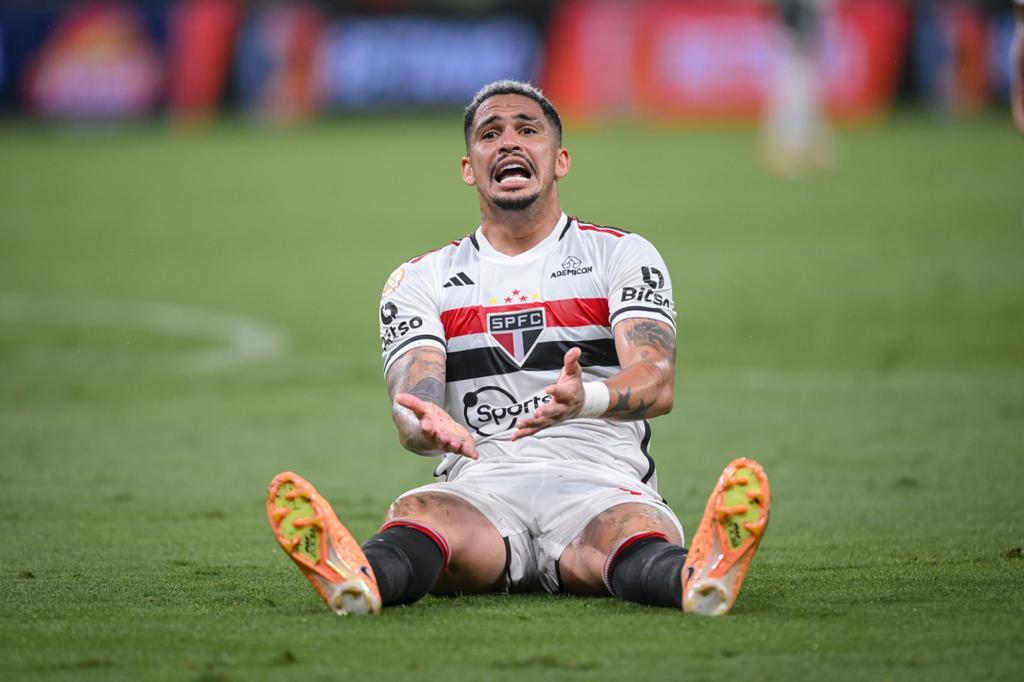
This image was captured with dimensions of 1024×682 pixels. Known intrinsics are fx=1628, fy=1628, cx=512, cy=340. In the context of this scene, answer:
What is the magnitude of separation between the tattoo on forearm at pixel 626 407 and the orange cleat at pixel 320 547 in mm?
860

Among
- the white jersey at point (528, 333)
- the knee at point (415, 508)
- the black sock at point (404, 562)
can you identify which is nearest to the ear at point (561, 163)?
the white jersey at point (528, 333)

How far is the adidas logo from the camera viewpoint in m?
5.46

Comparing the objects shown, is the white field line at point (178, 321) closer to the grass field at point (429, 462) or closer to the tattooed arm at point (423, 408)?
the grass field at point (429, 462)

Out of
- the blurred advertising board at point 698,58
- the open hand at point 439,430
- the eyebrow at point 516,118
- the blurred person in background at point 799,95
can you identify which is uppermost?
the blurred advertising board at point 698,58

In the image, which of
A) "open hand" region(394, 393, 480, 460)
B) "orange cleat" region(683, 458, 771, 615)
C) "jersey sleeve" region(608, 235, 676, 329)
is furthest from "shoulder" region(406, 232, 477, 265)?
"orange cleat" region(683, 458, 771, 615)

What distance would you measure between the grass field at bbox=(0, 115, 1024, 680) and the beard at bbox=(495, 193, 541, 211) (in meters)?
1.29

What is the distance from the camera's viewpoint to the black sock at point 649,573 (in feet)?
15.4

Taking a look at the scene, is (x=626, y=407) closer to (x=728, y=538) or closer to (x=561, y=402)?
Answer: (x=561, y=402)

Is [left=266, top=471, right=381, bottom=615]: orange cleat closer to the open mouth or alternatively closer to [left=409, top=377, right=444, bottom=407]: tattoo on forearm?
[left=409, top=377, right=444, bottom=407]: tattoo on forearm

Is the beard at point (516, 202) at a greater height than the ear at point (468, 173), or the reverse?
the ear at point (468, 173)

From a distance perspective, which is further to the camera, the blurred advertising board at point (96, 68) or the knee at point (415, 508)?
the blurred advertising board at point (96, 68)

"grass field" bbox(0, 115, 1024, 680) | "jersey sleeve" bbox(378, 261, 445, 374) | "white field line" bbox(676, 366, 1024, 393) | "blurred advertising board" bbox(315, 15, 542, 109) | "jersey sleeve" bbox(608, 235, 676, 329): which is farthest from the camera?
"blurred advertising board" bbox(315, 15, 542, 109)

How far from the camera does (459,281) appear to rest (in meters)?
5.47

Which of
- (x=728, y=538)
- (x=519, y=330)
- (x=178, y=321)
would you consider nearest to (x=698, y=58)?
(x=178, y=321)
